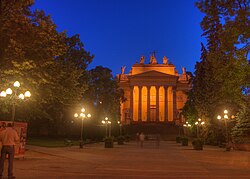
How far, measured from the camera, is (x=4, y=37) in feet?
69.5

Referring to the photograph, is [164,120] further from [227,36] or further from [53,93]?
[227,36]

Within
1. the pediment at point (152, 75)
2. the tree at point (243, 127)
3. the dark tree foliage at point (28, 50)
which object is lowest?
the tree at point (243, 127)

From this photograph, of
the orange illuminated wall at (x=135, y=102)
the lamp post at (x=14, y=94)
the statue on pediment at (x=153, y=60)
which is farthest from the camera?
the statue on pediment at (x=153, y=60)

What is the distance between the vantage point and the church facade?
81.4m

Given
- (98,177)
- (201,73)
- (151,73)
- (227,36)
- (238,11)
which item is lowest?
(98,177)

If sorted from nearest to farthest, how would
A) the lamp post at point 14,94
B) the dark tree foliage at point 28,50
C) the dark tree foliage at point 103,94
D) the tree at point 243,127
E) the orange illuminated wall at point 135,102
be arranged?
1. the lamp post at point 14,94
2. the dark tree foliage at point 28,50
3. the tree at point 243,127
4. the dark tree foliage at point 103,94
5. the orange illuminated wall at point 135,102

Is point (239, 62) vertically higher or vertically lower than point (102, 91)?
lower

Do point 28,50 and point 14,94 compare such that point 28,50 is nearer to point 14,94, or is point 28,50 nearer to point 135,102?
point 14,94

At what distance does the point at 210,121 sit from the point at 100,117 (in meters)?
19.8

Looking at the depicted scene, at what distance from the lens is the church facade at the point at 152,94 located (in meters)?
81.4

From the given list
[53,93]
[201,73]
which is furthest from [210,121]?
[53,93]

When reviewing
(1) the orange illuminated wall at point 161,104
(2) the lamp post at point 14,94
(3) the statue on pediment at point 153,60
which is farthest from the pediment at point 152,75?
(2) the lamp post at point 14,94

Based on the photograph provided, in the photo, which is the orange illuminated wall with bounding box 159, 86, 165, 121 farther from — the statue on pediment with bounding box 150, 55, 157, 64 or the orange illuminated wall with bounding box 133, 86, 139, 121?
the statue on pediment with bounding box 150, 55, 157, 64

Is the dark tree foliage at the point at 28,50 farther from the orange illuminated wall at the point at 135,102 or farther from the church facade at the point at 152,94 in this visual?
the orange illuminated wall at the point at 135,102
